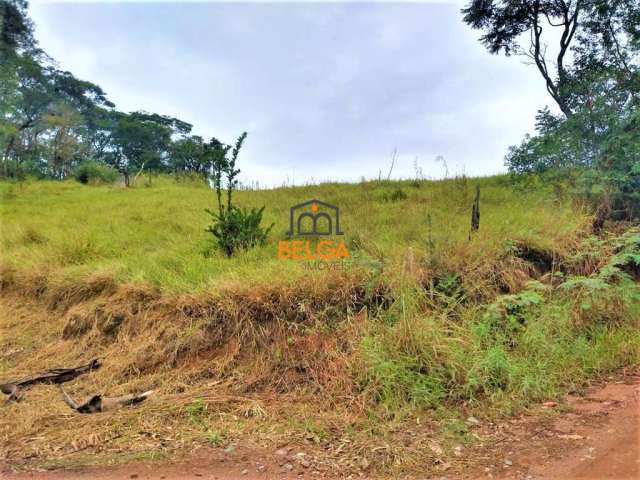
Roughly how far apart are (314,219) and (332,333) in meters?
2.71

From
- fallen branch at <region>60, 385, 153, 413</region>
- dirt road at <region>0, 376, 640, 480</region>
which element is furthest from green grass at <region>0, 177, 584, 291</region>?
dirt road at <region>0, 376, 640, 480</region>

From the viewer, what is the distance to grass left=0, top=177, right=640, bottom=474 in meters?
2.31

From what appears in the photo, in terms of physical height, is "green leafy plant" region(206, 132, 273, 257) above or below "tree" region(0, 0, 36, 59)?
below

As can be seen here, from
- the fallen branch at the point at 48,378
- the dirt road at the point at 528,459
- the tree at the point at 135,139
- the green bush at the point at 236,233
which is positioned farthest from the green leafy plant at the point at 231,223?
the tree at the point at 135,139

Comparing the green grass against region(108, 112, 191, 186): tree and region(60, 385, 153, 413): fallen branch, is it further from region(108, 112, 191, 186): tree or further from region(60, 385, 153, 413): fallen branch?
region(108, 112, 191, 186): tree

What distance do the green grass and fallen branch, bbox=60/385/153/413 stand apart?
1.08 meters

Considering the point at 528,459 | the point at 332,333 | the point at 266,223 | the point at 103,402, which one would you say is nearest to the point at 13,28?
the point at 266,223

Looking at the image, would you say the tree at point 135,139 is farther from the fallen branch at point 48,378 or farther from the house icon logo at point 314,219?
the fallen branch at point 48,378

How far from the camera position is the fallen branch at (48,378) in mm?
2791

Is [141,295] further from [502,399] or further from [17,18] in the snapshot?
[17,18]

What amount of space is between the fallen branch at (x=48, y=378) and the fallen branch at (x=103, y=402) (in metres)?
0.43

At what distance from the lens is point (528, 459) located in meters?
1.88

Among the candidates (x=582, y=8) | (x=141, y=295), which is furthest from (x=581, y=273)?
(x=582, y=8)

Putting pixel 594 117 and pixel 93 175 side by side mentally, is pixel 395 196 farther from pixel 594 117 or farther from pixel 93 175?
pixel 93 175
